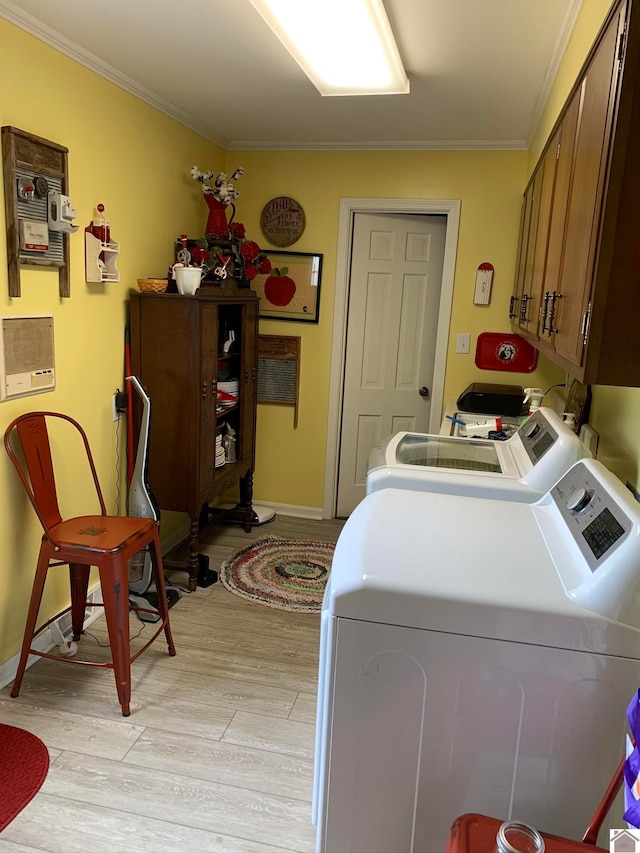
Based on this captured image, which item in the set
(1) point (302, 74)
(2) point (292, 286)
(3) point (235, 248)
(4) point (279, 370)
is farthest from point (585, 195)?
(4) point (279, 370)

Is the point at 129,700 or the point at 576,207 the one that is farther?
the point at 129,700

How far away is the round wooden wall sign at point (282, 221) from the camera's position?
4043 mm

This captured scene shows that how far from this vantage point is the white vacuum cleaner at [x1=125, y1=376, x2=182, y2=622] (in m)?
2.89

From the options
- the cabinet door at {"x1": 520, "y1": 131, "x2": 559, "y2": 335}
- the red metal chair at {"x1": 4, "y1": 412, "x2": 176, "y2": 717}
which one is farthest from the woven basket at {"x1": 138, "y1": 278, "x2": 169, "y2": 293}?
the cabinet door at {"x1": 520, "y1": 131, "x2": 559, "y2": 335}

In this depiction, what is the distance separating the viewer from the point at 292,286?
413 cm

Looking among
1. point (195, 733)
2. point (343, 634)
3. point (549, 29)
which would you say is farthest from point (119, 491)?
point (549, 29)

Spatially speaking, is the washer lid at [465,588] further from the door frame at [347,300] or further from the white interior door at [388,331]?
the white interior door at [388,331]

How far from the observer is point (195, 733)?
219cm

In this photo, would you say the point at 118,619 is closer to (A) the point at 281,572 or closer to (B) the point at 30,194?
(A) the point at 281,572

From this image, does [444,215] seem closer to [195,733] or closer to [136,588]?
[136,588]

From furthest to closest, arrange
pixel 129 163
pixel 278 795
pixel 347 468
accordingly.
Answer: pixel 347 468 < pixel 129 163 < pixel 278 795

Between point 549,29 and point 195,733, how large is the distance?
2.78m

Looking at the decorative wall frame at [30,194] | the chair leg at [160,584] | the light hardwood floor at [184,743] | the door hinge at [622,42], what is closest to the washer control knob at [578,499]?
the door hinge at [622,42]

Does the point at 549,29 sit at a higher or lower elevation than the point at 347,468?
higher
